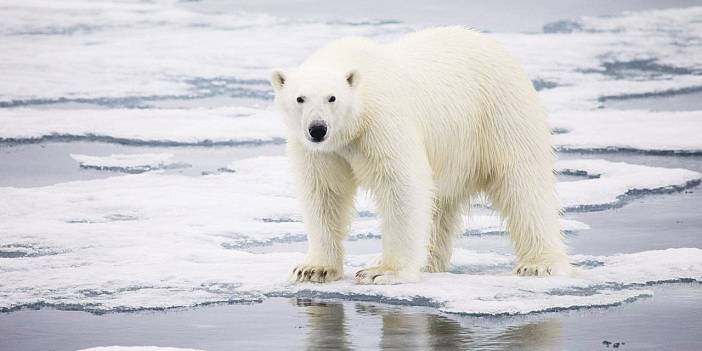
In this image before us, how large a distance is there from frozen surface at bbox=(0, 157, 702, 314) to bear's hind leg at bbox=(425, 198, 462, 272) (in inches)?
3.5

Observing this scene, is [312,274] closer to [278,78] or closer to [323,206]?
[323,206]

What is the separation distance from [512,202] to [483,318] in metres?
1.23

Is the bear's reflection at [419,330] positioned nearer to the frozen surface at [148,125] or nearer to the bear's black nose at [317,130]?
the bear's black nose at [317,130]

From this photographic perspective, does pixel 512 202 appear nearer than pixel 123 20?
Yes

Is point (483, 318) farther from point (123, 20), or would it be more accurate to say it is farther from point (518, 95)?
point (123, 20)

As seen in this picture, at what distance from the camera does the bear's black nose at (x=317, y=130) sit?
17.9ft

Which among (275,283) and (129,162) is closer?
(275,283)

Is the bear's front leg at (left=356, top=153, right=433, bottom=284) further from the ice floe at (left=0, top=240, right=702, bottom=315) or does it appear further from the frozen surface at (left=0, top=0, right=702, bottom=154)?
the frozen surface at (left=0, top=0, right=702, bottom=154)

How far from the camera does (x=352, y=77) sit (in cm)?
564

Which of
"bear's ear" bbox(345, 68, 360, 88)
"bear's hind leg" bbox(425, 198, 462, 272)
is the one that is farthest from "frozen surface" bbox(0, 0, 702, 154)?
"bear's ear" bbox(345, 68, 360, 88)

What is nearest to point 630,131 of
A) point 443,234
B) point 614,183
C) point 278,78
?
point 614,183

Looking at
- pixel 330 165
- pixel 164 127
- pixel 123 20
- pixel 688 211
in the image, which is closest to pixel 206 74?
pixel 164 127

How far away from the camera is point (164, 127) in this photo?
11195mm

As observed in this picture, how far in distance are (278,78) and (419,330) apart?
53.6 inches
